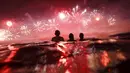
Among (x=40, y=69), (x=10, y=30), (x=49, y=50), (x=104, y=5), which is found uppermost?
(x=104, y=5)

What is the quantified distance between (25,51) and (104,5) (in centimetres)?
2615

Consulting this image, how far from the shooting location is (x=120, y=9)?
92.8 feet

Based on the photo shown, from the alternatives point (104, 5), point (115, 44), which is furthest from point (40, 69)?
point (104, 5)

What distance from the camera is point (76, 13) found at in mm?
28891

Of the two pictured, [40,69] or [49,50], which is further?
[49,50]

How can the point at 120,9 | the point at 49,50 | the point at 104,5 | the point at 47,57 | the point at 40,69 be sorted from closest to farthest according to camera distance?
the point at 40,69, the point at 47,57, the point at 49,50, the point at 120,9, the point at 104,5

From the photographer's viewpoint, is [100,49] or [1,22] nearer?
[100,49]

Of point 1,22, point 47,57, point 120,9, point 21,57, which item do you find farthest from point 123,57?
point 120,9

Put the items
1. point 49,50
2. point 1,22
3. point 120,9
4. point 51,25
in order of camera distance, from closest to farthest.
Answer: point 49,50 → point 1,22 → point 120,9 → point 51,25

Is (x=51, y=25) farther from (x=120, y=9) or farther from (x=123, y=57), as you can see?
(x=123, y=57)

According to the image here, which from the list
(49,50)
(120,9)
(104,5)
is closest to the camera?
(49,50)

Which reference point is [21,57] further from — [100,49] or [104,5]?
[104,5]

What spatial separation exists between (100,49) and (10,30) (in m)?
27.1

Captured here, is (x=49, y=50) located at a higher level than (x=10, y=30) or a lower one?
lower
